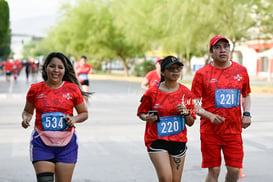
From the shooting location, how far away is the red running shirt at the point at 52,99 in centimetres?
483

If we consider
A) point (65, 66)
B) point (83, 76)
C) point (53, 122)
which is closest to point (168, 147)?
point (53, 122)

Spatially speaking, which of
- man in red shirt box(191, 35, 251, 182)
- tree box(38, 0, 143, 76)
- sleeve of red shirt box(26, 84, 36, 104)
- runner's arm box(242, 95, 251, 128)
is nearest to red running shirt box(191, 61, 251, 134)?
man in red shirt box(191, 35, 251, 182)

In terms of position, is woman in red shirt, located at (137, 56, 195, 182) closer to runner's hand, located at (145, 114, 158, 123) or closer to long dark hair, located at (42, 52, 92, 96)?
runner's hand, located at (145, 114, 158, 123)

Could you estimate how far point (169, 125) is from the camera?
4988mm

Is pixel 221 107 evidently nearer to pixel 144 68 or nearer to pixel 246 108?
A: pixel 246 108

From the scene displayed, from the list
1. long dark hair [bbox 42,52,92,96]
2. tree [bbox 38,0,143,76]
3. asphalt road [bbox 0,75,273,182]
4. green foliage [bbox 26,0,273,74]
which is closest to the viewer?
long dark hair [bbox 42,52,92,96]

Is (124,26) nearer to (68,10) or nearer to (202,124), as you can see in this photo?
(68,10)

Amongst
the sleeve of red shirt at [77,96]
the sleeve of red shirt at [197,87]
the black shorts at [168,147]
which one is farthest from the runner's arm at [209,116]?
the sleeve of red shirt at [77,96]

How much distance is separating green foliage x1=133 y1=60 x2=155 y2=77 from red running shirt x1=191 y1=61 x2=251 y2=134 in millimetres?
44215

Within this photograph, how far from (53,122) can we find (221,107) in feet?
5.37

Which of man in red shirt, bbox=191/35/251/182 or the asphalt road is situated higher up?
man in red shirt, bbox=191/35/251/182

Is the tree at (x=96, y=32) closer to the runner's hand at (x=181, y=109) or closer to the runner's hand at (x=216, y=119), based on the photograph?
the runner's hand at (x=216, y=119)

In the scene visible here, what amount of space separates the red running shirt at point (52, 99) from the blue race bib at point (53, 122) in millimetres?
35

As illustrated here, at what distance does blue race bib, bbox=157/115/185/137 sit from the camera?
4992 mm
